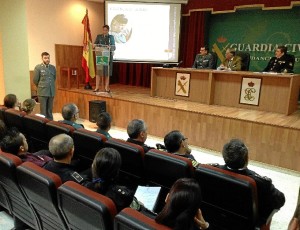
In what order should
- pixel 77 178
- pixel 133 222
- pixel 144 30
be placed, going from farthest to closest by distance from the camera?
pixel 144 30
pixel 77 178
pixel 133 222

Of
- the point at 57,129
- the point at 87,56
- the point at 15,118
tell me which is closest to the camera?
the point at 57,129

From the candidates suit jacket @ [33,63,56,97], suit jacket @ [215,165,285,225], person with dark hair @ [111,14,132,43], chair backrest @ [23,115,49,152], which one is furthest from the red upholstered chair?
person with dark hair @ [111,14,132,43]

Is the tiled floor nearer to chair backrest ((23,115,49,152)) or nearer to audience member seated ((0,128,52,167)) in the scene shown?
audience member seated ((0,128,52,167))

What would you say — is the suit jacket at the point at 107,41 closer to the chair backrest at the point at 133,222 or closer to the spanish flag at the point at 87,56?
the spanish flag at the point at 87,56

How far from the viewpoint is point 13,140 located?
201 cm

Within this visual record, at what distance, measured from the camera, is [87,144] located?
2426mm

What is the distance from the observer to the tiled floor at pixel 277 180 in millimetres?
2427

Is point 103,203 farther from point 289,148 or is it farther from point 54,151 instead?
point 289,148

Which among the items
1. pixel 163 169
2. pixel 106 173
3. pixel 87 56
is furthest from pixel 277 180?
pixel 87 56

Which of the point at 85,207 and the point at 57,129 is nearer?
the point at 85,207

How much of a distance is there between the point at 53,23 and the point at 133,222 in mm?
6704

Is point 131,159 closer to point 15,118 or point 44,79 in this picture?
point 15,118

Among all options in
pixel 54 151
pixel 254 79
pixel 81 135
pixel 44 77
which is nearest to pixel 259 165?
pixel 254 79

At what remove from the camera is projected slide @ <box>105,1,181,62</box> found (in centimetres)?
648
